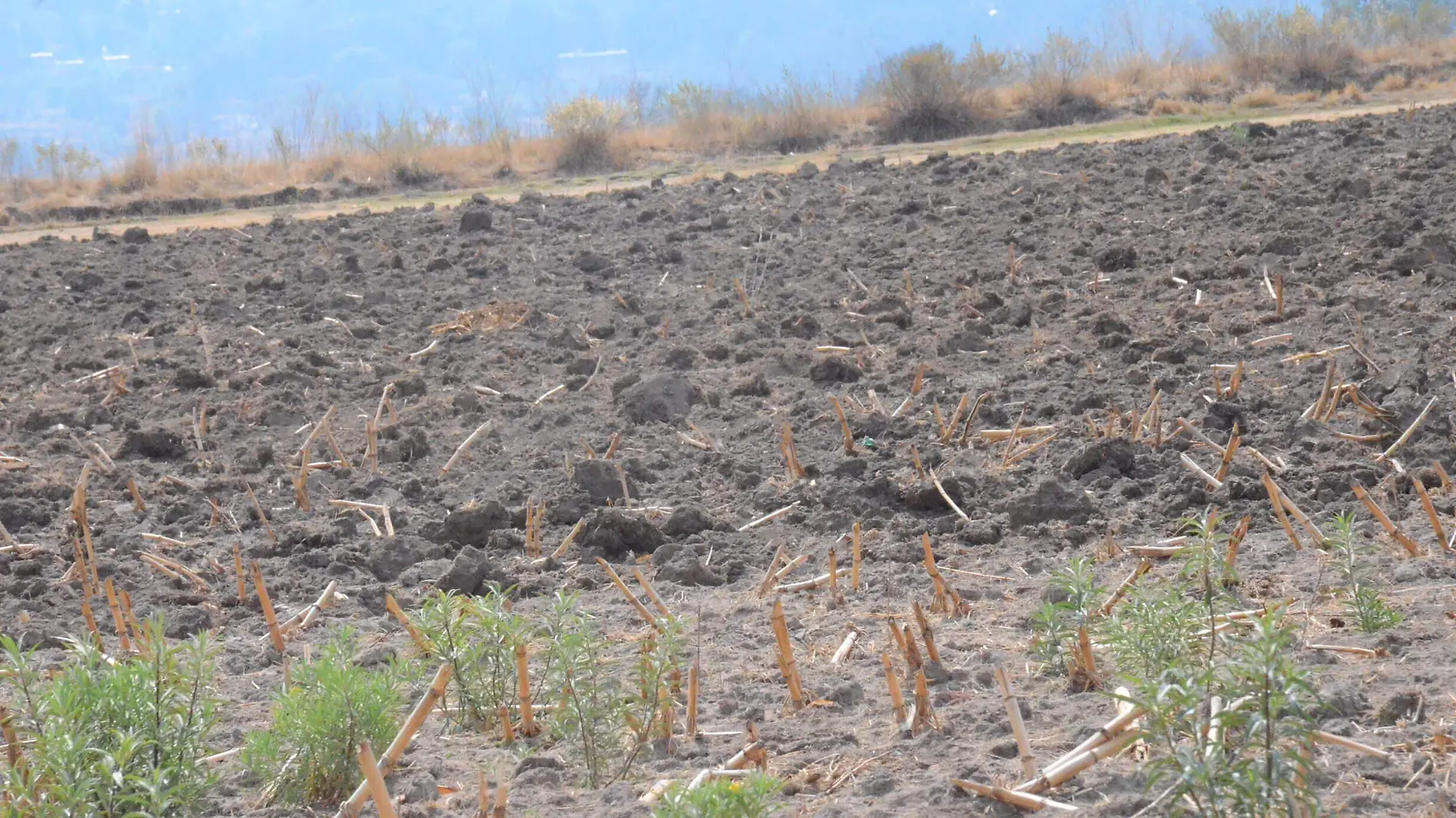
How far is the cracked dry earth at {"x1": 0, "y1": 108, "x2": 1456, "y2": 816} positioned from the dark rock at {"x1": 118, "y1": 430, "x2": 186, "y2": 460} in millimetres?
26

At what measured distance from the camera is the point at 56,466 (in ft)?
21.5

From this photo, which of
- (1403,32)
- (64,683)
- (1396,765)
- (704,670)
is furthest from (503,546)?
(1403,32)

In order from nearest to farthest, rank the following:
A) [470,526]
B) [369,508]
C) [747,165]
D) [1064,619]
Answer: [1064,619] < [470,526] < [369,508] < [747,165]

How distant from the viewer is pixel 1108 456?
5336 mm

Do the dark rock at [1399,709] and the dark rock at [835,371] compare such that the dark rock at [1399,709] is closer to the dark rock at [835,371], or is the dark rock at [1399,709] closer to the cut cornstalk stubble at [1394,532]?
the cut cornstalk stubble at [1394,532]

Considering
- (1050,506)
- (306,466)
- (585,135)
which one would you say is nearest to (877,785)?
(1050,506)

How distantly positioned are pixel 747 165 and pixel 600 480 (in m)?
12.9

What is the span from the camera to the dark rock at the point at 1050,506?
5012mm

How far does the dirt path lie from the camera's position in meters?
16.1

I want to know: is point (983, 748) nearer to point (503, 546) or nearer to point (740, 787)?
point (740, 787)

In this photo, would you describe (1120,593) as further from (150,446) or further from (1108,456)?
(150,446)

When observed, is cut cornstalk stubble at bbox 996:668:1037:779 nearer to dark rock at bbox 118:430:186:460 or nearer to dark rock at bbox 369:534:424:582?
dark rock at bbox 369:534:424:582

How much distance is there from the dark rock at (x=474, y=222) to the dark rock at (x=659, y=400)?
5.45 meters

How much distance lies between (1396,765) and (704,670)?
1.77 m
